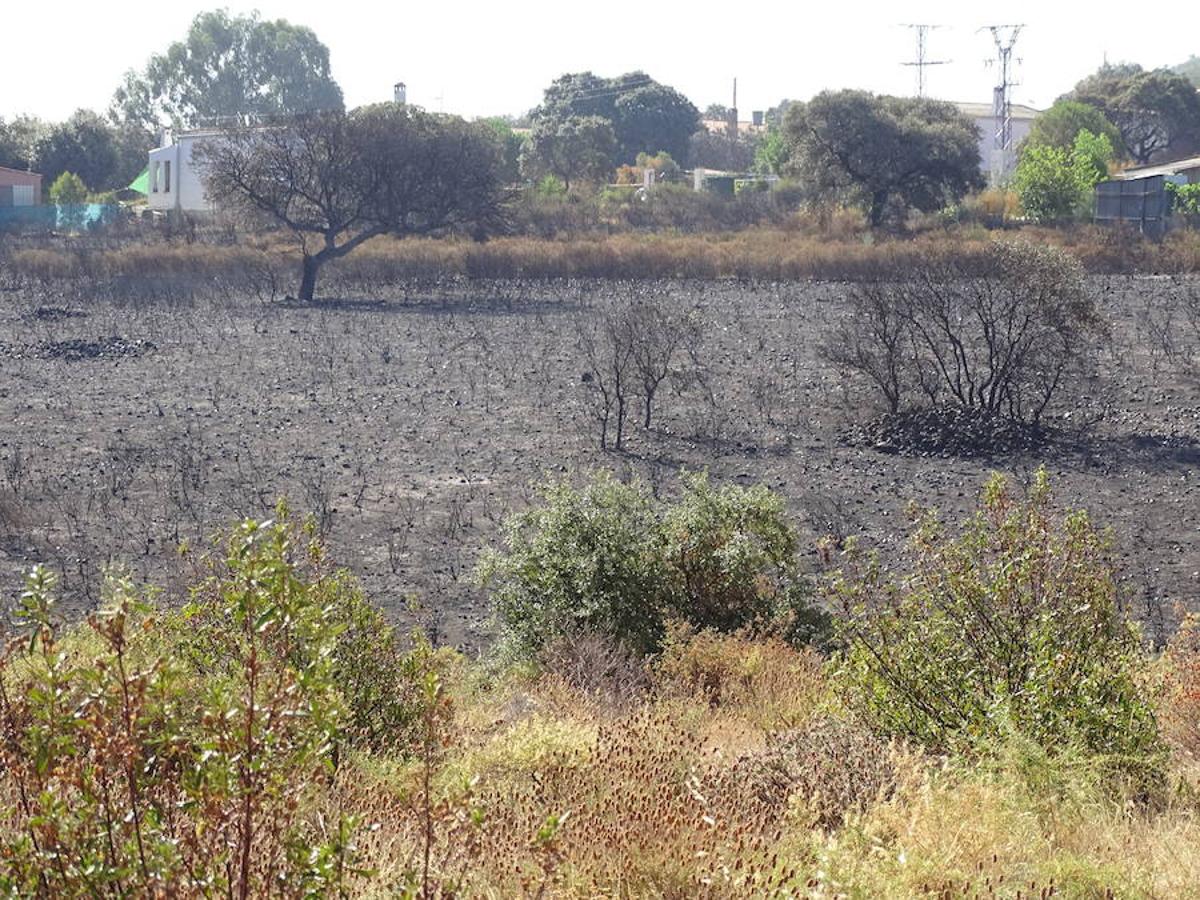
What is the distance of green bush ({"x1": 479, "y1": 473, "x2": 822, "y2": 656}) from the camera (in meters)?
10.6

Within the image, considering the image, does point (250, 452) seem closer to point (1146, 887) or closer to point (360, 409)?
point (360, 409)

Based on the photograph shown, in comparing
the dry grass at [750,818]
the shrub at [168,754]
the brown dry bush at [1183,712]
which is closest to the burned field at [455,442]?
the dry grass at [750,818]

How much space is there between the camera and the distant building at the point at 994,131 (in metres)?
75.4

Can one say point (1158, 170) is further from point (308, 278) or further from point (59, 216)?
point (59, 216)

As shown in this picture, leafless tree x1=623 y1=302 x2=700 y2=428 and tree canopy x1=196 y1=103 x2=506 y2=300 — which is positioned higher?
tree canopy x1=196 y1=103 x2=506 y2=300

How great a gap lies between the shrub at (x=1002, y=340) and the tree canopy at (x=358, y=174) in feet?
67.5

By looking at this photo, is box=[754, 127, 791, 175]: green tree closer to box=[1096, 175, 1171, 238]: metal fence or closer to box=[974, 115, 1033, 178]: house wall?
box=[974, 115, 1033, 178]: house wall

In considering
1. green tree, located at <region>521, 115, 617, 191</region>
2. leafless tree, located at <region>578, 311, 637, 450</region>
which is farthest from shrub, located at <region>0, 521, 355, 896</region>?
green tree, located at <region>521, 115, 617, 191</region>

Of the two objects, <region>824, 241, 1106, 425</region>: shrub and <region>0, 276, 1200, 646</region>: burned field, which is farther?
<region>824, 241, 1106, 425</region>: shrub

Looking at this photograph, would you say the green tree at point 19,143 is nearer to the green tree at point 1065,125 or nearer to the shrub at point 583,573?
the green tree at point 1065,125

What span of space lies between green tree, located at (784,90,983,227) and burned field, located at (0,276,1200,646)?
17.8 m

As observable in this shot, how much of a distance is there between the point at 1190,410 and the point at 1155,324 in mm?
7828

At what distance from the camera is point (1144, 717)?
6.02 m

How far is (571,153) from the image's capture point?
221 feet
